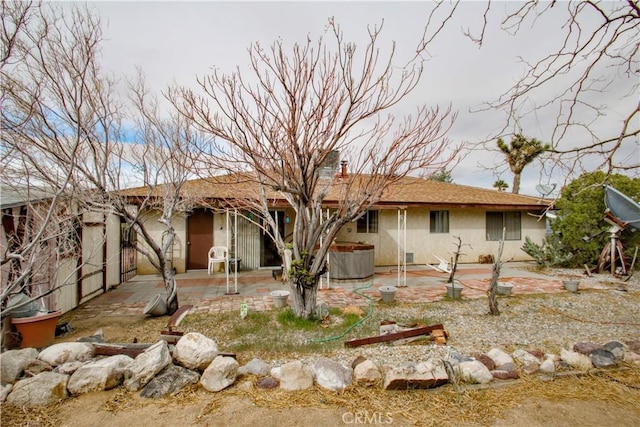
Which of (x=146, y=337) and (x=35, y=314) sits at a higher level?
(x=35, y=314)

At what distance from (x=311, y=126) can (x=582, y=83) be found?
2.99 m

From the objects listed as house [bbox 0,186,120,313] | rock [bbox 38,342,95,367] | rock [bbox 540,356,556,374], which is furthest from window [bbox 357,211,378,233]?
rock [bbox 38,342,95,367]

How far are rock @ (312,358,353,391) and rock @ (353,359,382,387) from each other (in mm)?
79

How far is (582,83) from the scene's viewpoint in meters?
2.53

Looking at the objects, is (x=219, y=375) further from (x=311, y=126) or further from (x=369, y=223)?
(x=369, y=223)

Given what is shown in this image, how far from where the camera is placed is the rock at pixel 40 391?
9.19ft

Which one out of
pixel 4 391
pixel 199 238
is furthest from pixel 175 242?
pixel 4 391

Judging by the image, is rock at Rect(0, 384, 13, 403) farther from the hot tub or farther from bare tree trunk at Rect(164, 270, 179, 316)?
the hot tub

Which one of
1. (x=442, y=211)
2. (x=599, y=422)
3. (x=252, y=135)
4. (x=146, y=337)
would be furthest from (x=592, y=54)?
(x=442, y=211)

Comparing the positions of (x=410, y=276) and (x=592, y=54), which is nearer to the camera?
(x=592, y=54)

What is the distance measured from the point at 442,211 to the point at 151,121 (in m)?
11.2

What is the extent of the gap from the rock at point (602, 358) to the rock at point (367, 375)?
2.61 meters

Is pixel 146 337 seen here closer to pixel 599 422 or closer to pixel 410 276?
pixel 599 422

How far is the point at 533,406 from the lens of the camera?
112 inches
